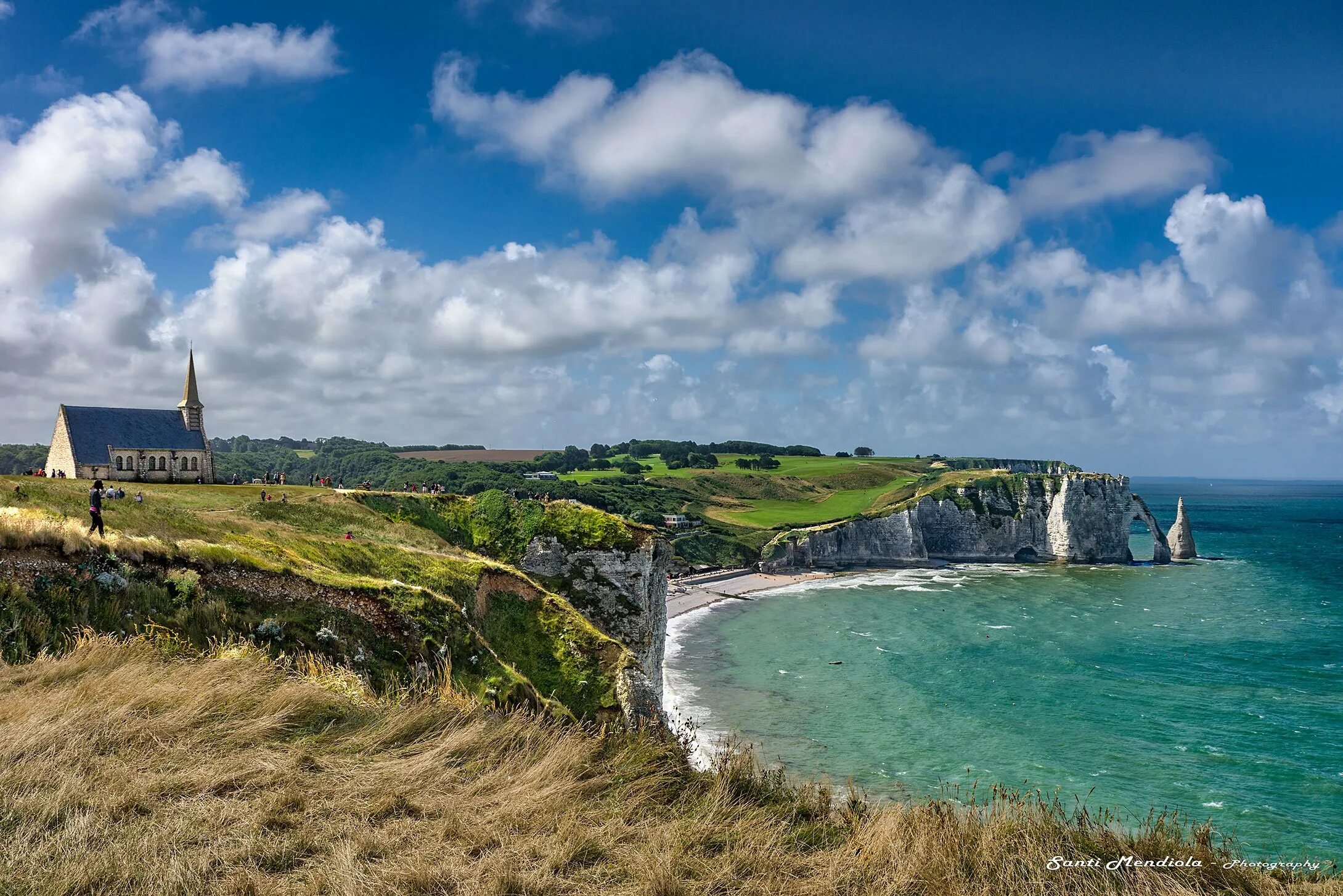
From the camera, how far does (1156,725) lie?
45.5m

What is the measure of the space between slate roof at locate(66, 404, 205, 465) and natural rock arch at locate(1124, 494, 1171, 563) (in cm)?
14416

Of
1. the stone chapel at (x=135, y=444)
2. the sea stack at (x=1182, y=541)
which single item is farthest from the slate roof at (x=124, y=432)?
the sea stack at (x=1182, y=541)

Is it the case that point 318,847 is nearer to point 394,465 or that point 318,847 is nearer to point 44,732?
point 44,732

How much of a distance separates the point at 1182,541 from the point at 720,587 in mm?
88542

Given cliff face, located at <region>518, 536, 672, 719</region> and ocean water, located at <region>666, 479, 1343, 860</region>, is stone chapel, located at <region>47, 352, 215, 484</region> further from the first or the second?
ocean water, located at <region>666, 479, 1343, 860</region>

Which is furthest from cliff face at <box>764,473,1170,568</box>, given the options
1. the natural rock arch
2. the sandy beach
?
the sandy beach

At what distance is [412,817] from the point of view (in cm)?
799

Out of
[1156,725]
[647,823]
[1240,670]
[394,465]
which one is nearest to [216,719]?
[647,823]

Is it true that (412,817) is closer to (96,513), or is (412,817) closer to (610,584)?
(96,513)

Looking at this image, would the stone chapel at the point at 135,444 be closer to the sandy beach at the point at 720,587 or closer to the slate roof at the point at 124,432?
the slate roof at the point at 124,432

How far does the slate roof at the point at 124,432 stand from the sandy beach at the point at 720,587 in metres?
53.8

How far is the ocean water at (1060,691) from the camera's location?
36.5m

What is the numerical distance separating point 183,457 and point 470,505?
1883cm

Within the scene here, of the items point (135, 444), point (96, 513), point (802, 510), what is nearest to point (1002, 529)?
point (802, 510)
